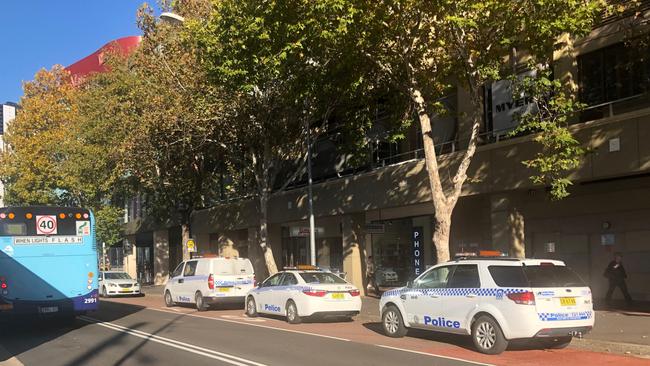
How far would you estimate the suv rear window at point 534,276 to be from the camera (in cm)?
1064

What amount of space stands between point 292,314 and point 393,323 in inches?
158

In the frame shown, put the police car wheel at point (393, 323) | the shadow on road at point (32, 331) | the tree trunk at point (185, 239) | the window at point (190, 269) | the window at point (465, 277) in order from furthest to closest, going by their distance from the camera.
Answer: the tree trunk at point (185, 239) < the window at point (190, 269) < the police car wheel at point (393, 323) < the shadow on road at point (32, 331) < the window at point (465, 277)

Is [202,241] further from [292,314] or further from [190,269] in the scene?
[292,314]

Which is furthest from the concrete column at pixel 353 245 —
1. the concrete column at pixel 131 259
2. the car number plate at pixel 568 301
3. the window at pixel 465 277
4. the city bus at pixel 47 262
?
the concrete column at pixel 131 259

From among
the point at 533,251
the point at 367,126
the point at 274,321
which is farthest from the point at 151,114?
the point at 533,251

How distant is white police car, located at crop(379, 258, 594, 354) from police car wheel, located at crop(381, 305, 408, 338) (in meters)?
1.10

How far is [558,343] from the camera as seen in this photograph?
1155cm

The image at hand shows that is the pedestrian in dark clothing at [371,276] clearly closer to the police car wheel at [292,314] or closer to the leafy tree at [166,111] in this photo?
the leafy tree at [166,111]

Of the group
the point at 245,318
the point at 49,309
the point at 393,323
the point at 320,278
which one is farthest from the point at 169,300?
the point at 393,323

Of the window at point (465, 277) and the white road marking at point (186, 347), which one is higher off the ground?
the window at point (465, 277)

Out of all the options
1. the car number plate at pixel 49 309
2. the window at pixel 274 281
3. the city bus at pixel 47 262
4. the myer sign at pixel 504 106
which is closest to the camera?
the city bus at pixel 47 262

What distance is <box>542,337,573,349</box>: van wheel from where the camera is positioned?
11445 mm

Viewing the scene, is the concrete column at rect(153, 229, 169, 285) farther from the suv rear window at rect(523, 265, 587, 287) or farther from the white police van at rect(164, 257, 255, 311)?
the suv rear window at rect(523, 265, 587, 287)

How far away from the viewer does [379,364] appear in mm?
9977
